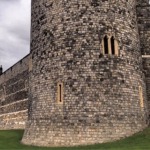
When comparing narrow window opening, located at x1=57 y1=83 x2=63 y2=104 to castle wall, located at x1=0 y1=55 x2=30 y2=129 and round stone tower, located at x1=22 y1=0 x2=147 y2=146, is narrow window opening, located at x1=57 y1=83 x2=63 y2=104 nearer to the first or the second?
round stone tower, located at x1=22 y1=0 x2=147 y2=146

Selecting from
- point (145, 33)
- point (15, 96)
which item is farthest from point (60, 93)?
point (15, 96)

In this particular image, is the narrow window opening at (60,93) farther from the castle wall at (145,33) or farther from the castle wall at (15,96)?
the castle wall at (15,96)

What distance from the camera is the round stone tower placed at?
60.7 ft

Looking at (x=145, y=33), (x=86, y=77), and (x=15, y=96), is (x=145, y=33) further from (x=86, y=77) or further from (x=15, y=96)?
(x=15, y=96)

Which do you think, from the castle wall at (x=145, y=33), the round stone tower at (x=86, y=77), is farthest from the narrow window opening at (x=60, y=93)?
the castle wall at (x=145, y=33)

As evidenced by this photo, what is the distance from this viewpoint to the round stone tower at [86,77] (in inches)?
729

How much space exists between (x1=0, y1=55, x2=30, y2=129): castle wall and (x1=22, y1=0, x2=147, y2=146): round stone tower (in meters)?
12.8

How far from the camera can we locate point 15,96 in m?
37.2

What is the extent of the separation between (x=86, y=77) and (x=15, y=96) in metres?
19.6

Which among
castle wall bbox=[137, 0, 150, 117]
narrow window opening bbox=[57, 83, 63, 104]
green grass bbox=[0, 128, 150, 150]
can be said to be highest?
castle wall bbox=[137, 0, 150, 117]

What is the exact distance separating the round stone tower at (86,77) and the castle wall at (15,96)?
12755mm

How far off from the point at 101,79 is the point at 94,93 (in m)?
0.87

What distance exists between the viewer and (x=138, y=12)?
2358 cm

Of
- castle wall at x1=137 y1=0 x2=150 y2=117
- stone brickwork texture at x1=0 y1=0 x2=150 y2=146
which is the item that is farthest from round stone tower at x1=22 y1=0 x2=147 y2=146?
castle wall at x1=137 y1=0 x2=150 y2=117
